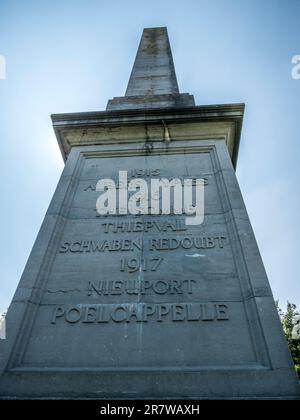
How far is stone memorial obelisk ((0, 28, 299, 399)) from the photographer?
342 cm

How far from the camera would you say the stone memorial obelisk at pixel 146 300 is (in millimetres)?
3422

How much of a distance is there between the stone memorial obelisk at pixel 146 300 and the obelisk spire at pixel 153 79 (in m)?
2.40

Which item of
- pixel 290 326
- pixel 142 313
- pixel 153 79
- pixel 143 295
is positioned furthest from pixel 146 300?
pixel 290 326

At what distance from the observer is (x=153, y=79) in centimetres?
996

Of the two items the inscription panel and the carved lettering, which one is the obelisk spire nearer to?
the inscription panel

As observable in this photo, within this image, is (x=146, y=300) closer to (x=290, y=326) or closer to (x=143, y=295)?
(x=143, y=295)

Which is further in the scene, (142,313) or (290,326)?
(290,326)

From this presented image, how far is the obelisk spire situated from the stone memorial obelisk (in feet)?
7.89

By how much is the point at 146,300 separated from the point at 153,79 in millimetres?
8030

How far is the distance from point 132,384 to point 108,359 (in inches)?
17.7

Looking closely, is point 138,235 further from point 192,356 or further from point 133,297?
point 192,356

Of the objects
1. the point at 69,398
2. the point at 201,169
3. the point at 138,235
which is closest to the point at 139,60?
the point at 201,169

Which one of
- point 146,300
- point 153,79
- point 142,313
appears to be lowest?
point 142,313

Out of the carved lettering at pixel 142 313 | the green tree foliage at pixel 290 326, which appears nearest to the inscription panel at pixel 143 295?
the carved lettering at pixel 142 313
